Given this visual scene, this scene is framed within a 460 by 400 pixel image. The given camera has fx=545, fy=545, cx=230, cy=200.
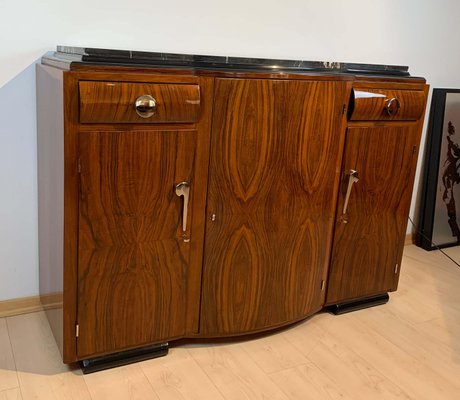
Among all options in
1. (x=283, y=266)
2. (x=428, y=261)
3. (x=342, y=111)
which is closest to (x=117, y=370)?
(x=283, y=266)

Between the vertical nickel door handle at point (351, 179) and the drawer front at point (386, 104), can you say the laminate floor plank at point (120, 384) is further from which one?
the drawer front at point (386, 104)

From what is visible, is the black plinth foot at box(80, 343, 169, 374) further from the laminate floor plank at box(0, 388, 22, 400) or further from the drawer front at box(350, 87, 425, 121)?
the drawer front at box(350, 87, 425, 121)

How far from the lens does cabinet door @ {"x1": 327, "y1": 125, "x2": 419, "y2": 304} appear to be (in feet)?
6.18

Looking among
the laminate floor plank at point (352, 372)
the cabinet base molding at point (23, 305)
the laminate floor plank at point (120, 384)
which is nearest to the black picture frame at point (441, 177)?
the laminate floor plank at point (352, 372)

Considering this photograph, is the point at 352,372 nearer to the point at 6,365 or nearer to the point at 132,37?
the point at 6,365

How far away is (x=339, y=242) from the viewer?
6.35ft

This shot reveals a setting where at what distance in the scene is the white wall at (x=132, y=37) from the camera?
5.60 ft

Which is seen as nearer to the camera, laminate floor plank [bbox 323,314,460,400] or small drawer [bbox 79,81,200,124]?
small drawer [bbox 79,81,200,124]

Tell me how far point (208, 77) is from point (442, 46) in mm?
1621

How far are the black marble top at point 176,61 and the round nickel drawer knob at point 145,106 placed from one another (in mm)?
138

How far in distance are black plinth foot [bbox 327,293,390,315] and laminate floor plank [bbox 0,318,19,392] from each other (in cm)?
111

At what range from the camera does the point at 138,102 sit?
54.5 inches

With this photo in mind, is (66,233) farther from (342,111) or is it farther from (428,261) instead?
(428,261)

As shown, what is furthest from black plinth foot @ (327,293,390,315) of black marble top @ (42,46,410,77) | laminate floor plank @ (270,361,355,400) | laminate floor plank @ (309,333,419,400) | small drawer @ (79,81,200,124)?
small drawer @ (79,81,200,124)
